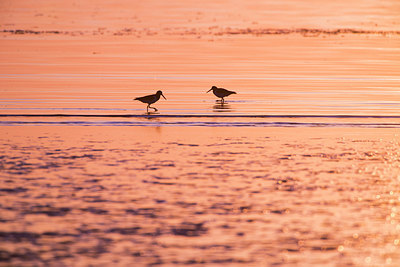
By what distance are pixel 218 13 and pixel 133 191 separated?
5489 centimetres

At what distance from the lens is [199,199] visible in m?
11.0

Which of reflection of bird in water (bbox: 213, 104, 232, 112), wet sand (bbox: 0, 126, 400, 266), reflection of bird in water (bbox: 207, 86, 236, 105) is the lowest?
wet sand (bbox: 0, 126, 400, 266)

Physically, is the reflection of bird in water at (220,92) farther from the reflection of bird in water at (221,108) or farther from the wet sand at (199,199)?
the wet sand at (199,199)

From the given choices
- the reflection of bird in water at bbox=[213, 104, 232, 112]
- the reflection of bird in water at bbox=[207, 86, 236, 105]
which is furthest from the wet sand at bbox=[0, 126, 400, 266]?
the reflection of bird in water at bbox=[207, 86, 236, 105]

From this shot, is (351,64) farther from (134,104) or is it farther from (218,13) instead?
(218,13)

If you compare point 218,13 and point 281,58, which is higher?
point 218,13

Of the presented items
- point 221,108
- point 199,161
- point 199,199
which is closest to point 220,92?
point 221,108

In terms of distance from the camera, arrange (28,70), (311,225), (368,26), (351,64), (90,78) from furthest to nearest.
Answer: (368,26) < (351,64) < (28,70) < (90,78) < (311,225)

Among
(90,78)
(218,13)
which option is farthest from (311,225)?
(218,13)

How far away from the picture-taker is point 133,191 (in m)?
11.4

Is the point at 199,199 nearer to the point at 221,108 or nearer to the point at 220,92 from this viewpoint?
the point at 221,108

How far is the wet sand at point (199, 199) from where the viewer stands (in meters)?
8.68

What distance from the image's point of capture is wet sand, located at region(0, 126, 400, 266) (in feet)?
28.5

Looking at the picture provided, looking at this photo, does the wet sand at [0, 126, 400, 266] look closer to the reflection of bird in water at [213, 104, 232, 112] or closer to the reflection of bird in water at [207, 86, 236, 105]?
the reflection of bird in water at [213, 104, 232, 112]
